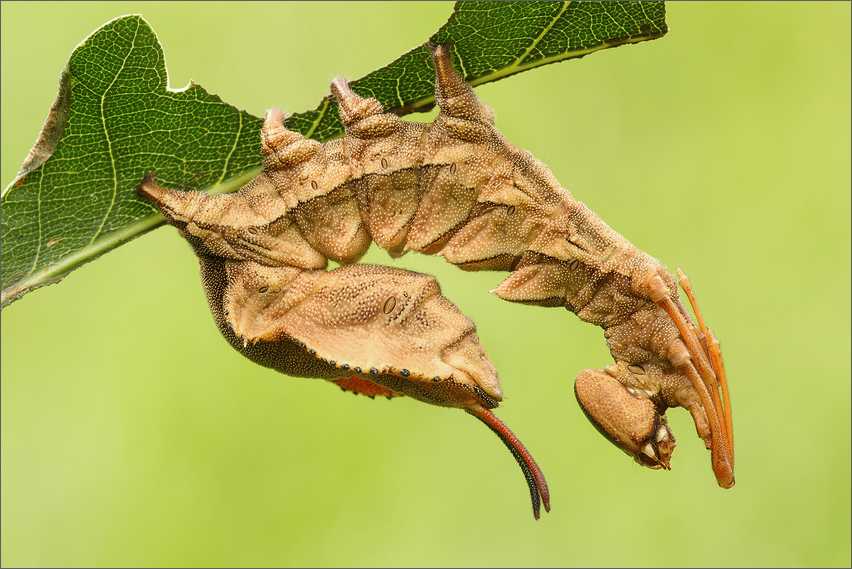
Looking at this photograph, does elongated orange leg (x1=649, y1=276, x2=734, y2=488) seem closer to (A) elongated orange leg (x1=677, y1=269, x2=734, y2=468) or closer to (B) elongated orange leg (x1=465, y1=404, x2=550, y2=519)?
(A) elongated orange leg (x1=677, y1=269, x2=734, y2=468)

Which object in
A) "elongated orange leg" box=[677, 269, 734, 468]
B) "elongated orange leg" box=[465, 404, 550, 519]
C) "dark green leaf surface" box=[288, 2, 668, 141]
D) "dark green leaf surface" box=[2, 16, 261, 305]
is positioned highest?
"dark green leaf surface" box=[288, 2, 668, 141]

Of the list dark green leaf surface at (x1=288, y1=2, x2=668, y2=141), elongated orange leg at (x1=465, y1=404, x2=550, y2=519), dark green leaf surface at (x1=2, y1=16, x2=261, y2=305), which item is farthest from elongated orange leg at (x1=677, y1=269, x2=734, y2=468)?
dark green leaf surface at (x1=2, y1=16, x2=261, y2=305)

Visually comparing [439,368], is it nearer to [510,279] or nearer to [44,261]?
[510,279]

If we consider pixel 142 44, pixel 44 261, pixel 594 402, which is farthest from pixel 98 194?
pixel 594 402

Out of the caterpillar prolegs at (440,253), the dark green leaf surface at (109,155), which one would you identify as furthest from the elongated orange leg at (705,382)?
the dark green leaf surface at (109,155)

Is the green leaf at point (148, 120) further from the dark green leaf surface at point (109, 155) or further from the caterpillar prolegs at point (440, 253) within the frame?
the caterpillar prolegs at point (440, 253)
